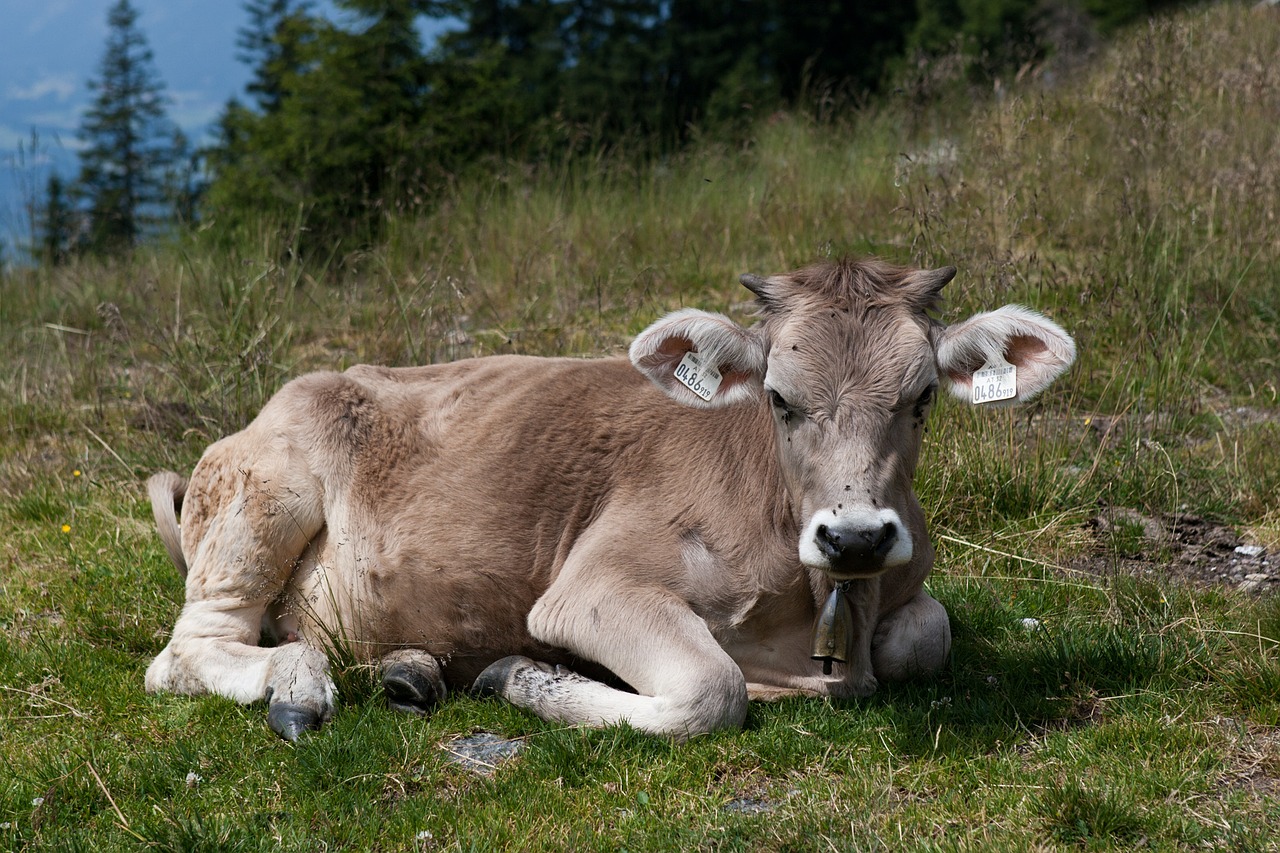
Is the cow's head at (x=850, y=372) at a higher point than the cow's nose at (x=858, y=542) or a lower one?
higher

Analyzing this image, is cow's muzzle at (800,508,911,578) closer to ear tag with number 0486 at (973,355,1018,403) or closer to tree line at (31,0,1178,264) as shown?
ear tag with number 0486 at (973,355,1018,403)

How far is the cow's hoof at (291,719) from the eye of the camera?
4.78 m

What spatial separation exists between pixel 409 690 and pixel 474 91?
12.4 metres

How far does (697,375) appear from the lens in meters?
4.95

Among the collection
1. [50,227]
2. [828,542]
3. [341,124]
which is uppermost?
[341,124]

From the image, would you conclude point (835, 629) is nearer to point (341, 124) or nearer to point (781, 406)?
point (781, 406)

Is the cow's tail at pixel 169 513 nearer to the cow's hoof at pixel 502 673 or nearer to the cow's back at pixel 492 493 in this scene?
the cow's back at pixel 492 493

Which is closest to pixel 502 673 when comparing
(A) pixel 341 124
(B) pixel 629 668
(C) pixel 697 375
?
(B) pixel 629 668

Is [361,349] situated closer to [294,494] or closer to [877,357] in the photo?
[294,494]

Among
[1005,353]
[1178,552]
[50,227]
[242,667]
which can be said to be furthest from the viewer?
[50,227]

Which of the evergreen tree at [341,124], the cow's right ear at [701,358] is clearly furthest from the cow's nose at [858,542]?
the evergreen tree at [341,124]

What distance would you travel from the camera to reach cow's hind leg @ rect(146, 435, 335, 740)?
5.32 m

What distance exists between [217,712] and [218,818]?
113 cm

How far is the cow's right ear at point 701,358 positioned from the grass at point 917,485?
1.33m
